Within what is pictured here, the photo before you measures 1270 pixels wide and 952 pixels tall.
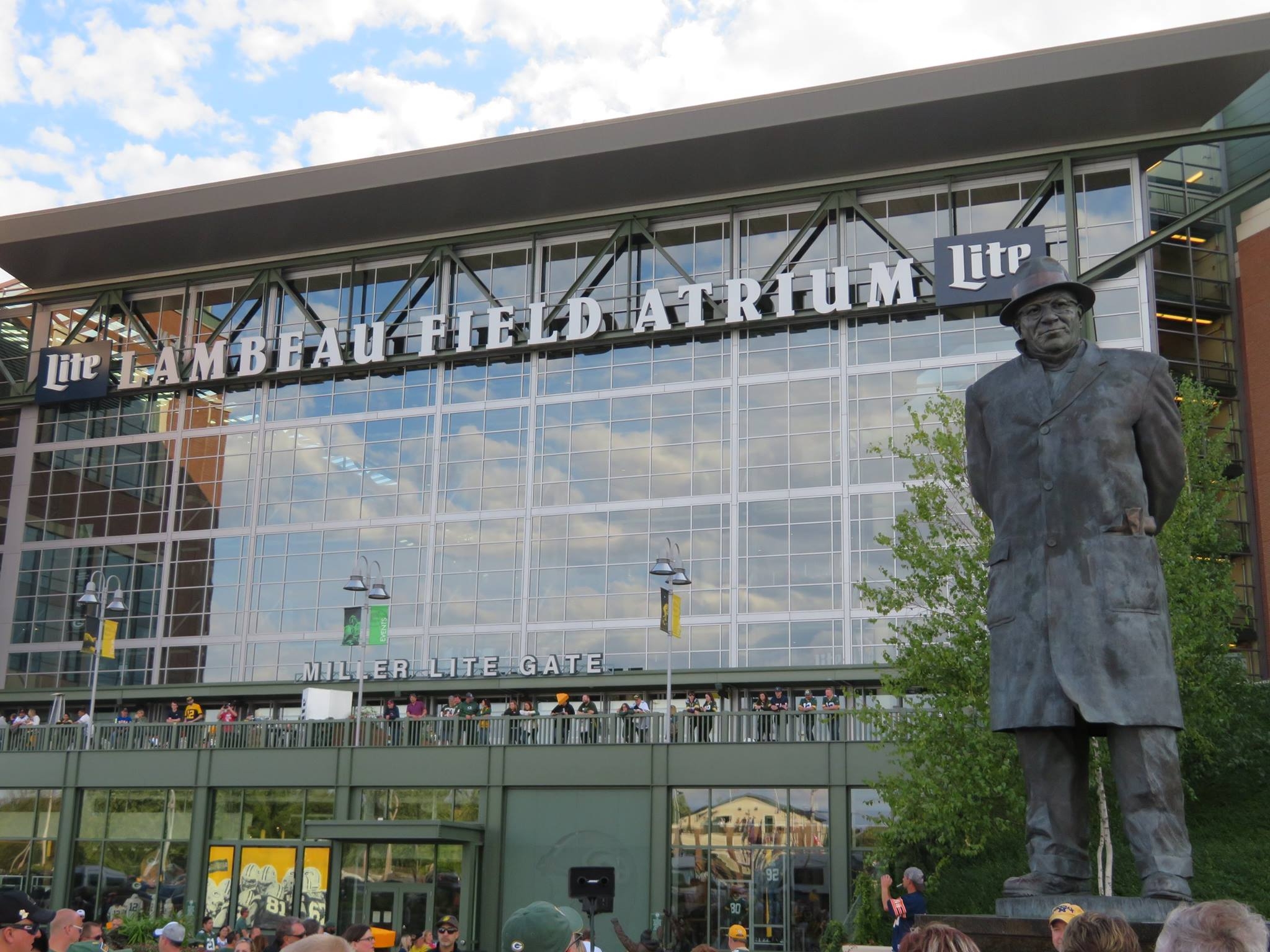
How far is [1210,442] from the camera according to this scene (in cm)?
3869

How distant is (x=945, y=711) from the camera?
30234mm

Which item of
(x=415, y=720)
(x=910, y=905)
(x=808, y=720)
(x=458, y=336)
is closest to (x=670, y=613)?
(x=808, y=720)

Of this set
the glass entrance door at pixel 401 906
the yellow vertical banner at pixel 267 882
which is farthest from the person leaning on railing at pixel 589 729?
the yellow vertical banner at pixel 267 882

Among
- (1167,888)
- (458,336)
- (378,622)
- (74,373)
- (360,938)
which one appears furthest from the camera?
(74,373)

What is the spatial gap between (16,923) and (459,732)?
117ft

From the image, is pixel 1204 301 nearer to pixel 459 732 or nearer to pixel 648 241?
pixel 648 241

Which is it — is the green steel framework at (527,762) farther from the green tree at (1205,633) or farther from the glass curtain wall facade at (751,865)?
the green tree at (1205,633)

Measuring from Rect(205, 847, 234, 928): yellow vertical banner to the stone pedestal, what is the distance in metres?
39.7

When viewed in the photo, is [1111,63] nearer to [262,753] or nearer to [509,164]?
[509,164]

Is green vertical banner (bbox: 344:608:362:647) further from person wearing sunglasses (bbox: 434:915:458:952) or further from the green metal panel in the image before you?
person wearing sunglasses (bbox: 434:915:458:952)

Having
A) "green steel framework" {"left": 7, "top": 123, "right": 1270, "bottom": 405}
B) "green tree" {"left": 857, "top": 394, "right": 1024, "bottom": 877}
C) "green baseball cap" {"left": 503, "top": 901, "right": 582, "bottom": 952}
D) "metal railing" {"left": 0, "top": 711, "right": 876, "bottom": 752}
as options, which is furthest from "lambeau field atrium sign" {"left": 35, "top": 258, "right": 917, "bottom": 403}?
"green baseball cap" {"left": 503, "top": 901, "right": 582, "bottom": 952}

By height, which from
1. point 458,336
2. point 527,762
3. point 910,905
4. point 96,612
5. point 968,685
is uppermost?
point 458,336

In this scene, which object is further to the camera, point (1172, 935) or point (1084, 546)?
point (1084, 546)

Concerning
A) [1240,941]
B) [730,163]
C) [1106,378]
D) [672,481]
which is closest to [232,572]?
[672,481]
